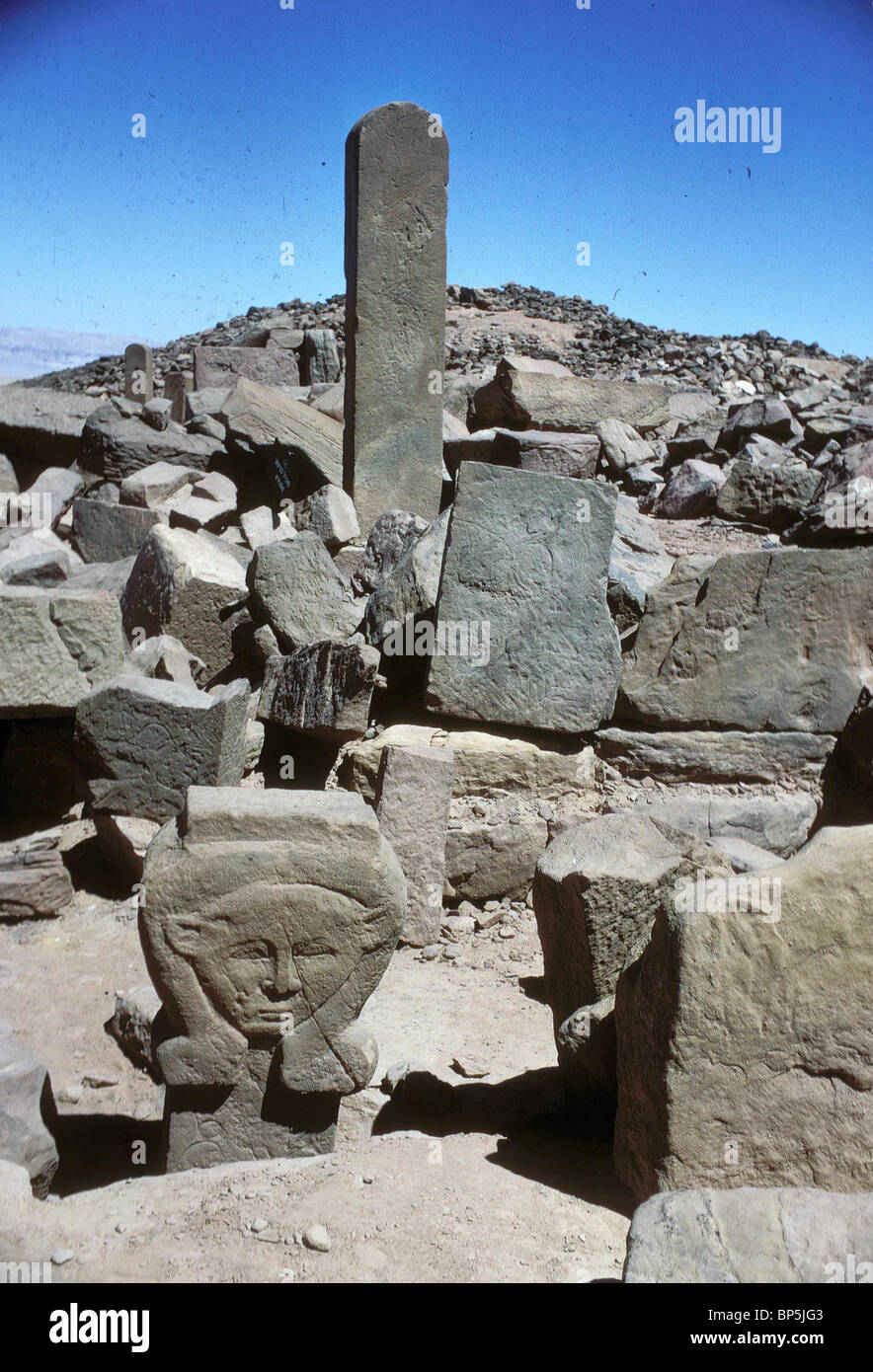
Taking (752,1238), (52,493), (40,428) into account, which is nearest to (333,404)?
(40,428)

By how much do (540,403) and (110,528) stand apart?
13.2 feet

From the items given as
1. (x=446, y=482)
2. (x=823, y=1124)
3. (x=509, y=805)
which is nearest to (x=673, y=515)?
(x=446, y=482)

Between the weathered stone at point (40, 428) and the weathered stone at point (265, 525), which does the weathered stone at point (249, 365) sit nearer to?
the weathered stone at point (40, 428)

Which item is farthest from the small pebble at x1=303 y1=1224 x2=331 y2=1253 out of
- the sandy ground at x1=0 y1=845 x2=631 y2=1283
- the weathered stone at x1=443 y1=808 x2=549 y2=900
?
the weathered stone at x1=443 y1=808 x2=549 y2=900

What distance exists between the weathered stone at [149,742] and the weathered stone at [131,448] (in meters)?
4.49

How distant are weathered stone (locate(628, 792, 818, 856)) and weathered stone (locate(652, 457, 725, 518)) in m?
3.95

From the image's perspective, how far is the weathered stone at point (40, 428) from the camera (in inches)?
380

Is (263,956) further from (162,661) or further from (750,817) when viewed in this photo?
(750,817)

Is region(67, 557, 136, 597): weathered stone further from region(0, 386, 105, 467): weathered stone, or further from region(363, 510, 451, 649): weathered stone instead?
region(0, 386, 105, 467): weathered stone

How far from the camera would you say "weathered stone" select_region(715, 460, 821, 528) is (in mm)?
8500

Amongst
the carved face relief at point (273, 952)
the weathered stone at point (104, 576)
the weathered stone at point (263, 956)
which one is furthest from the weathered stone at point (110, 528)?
the carved face relief at point (273, 952)

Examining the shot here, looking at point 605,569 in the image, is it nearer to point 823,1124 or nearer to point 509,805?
point 509,805

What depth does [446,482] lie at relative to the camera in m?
8.26

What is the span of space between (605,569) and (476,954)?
1.94 metres
